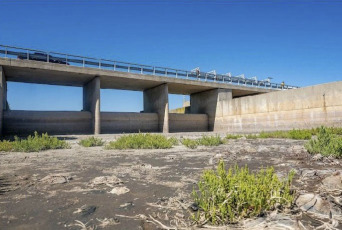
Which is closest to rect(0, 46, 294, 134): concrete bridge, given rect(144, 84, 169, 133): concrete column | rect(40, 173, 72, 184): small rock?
rect(144, 84, 169, 133): concrete column

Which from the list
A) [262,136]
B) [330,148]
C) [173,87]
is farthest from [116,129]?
[330,148]

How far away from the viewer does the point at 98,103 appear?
72.8 ft

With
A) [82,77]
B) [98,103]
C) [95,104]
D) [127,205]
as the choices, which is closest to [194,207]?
[127,205]

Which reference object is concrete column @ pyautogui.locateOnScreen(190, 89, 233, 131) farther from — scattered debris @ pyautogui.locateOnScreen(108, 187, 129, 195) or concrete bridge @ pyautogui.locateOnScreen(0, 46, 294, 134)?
scattered debris @ pyautogui.locateOnScreen(108, 187, 129, 195)

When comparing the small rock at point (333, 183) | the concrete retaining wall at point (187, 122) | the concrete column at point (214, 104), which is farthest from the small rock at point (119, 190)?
the concrete column at point (214, 104)

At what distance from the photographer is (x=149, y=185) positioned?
3.74 metres

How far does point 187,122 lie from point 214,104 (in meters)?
4.06

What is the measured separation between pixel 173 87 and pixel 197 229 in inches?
1058

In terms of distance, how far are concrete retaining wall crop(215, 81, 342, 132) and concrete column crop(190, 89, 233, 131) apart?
699 millimetres

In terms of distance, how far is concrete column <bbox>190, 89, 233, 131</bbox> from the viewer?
2796cm

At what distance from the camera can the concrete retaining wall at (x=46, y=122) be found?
19.7 metres

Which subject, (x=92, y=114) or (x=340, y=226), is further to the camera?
(x=92, y=114)

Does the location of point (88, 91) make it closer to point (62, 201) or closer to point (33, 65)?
point (33, 65)

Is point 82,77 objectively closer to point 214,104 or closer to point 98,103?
point 98,103
